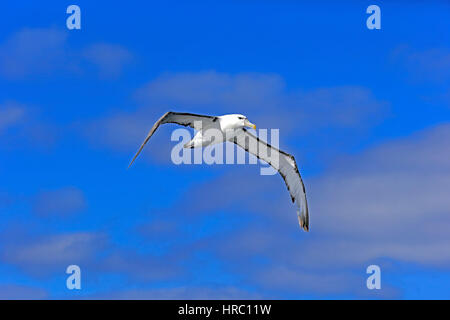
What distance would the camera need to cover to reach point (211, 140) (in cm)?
2800

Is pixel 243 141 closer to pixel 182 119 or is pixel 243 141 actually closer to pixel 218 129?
pixel 218 129

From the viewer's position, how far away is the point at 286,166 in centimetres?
3166

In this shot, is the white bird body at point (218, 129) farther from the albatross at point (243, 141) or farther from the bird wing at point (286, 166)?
the bird wing at point (286, 166)

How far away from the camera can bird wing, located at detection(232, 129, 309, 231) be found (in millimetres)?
30766

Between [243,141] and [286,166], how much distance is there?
2.77m

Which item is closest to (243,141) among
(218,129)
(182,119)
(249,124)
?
(249,124)

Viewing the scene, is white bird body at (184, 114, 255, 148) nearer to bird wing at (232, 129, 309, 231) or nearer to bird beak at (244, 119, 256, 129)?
bird beak at (244, 119, 256, 129)

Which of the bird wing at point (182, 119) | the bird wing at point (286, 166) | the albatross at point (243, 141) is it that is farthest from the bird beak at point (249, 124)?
the bird wing at point (286, 166)

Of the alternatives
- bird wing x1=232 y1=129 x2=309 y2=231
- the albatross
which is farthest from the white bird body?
bird wing x1=232 y1=129 x2=309 y2=231
